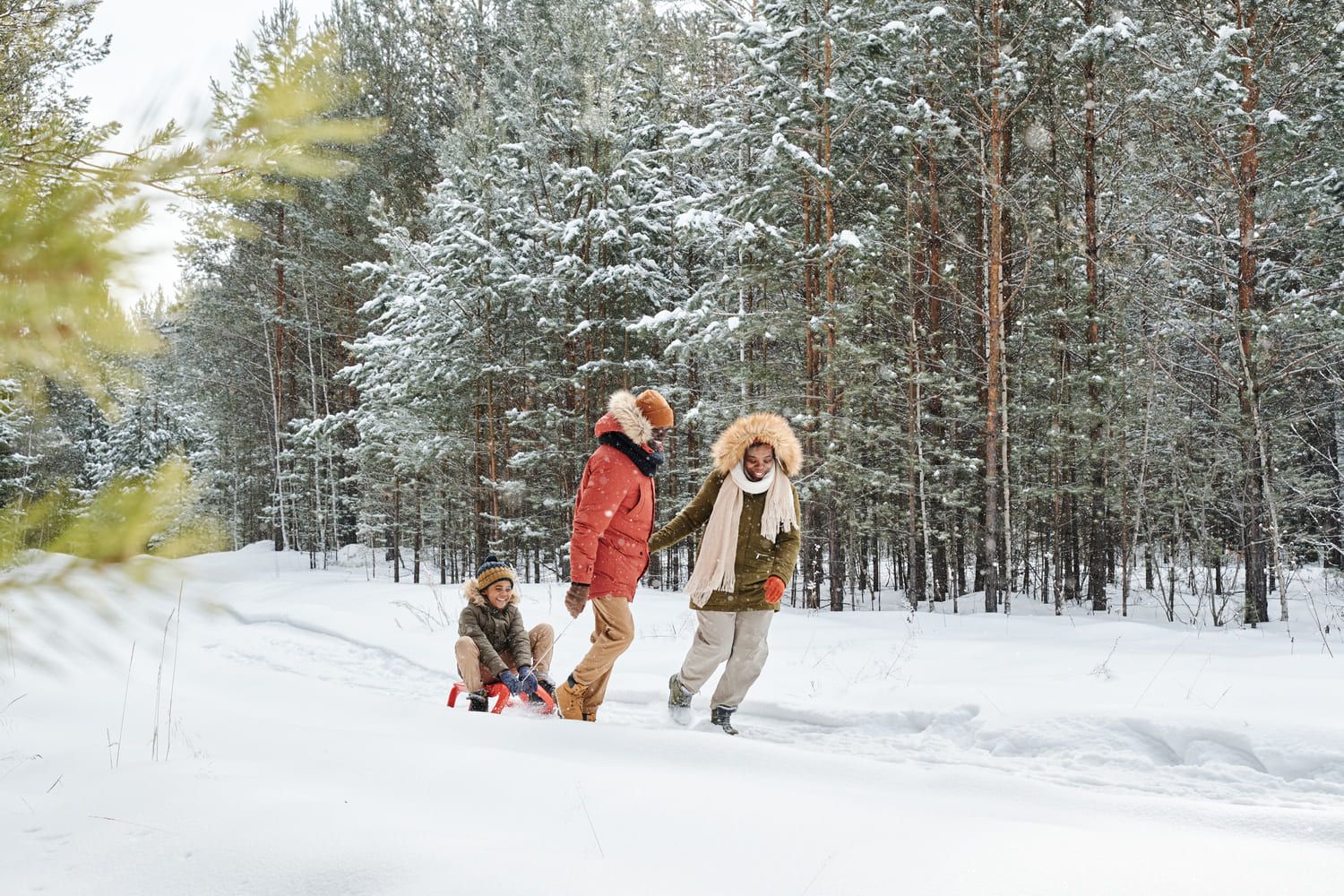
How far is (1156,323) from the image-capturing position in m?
13.0

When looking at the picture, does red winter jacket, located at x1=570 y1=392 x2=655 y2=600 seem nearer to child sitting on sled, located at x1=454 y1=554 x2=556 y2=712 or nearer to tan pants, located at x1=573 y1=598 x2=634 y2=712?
tan pants, located at x1=573 y1=598 x2=634 y2=712

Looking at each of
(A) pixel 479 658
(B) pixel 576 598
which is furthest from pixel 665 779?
(A) pixel 479 658

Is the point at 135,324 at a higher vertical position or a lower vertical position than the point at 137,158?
lower

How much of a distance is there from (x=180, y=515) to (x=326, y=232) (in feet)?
69.8

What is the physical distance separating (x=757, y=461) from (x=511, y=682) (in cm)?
223

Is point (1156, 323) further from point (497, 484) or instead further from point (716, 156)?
point (497, 484)

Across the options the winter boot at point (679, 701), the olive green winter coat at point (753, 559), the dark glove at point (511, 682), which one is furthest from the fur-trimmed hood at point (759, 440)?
the dark glove at point (511, 682)

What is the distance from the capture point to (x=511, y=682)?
206 inches

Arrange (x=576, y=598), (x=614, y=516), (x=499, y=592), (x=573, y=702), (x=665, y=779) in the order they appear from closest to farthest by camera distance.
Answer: (x=665, y=779) → (x=576, y=598) → (x=614, y=516) → (x=573, y=702) → (x=499, y=592)

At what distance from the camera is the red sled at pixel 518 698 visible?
540cm

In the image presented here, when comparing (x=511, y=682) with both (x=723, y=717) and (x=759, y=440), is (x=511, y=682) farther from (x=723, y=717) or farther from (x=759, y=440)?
(x=759, y=440)

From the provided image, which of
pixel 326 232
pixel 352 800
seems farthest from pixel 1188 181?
pixel 326 232

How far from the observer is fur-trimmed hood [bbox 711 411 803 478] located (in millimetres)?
5074

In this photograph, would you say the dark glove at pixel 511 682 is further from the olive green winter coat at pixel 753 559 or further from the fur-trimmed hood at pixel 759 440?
the fur-trimmed hood at pixel 759 440
